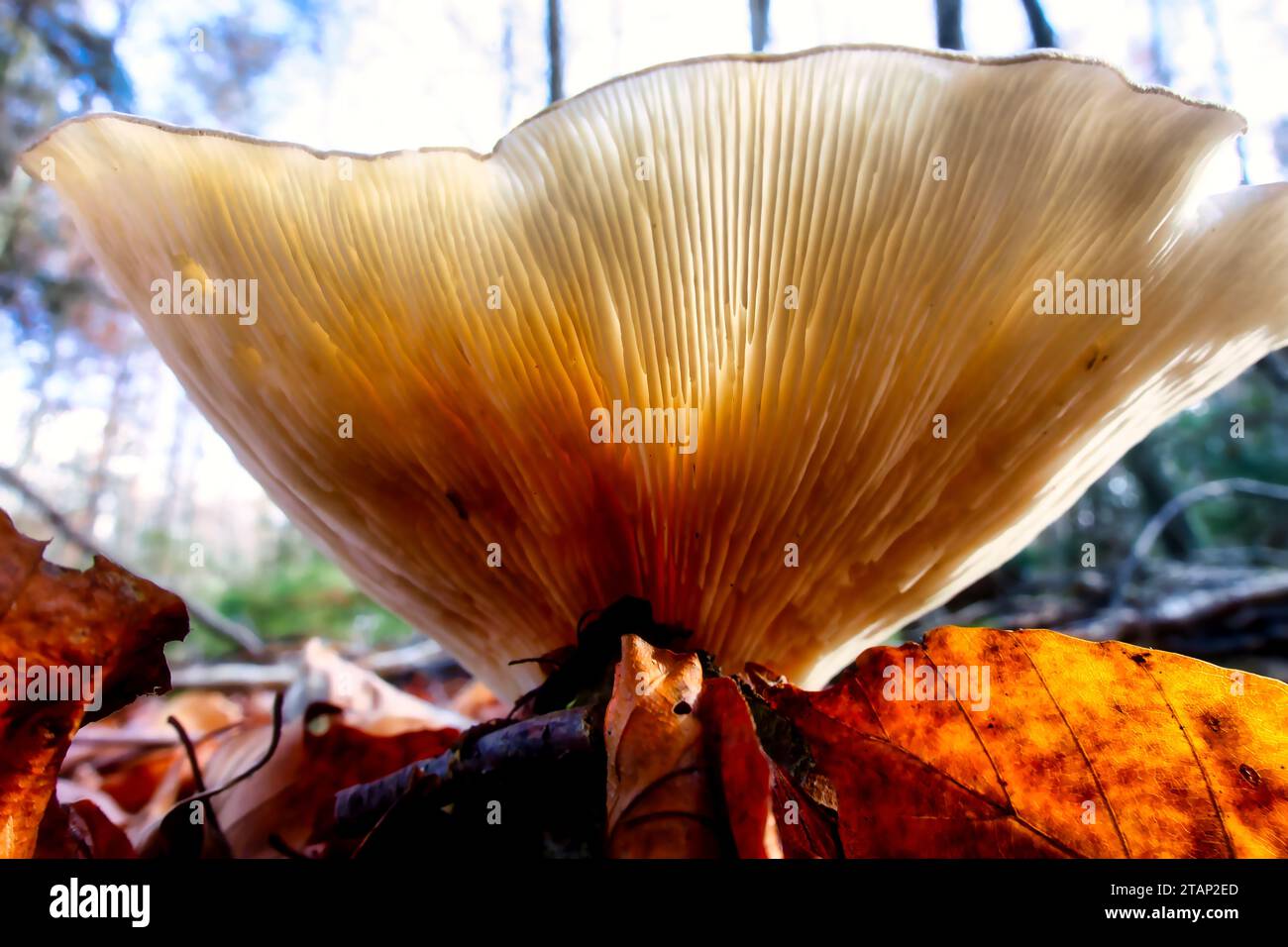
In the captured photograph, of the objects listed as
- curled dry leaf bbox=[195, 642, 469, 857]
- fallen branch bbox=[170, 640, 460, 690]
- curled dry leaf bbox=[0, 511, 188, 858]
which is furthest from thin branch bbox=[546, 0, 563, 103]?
curled dry leaf bbox=[0, 511, 188, 858]

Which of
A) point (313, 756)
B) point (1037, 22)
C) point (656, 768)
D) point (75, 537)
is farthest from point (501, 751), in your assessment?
point (1037, 22)

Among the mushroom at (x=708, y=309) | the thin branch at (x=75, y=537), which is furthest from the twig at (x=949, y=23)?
the thin branch at (x=75, y=537)

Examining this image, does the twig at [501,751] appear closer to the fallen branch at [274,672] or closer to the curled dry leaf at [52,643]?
the curled dry leaf at [52,643]

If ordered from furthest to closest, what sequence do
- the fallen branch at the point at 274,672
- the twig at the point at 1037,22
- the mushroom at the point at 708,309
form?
the twig at the point at 1037,22 < the fallen branch at the point at 274,672 < the mushroom at the point at 708,309

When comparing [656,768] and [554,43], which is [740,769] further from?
[554,43]

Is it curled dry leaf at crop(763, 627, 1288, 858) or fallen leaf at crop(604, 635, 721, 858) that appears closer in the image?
fallen leaf at crop(604, 635, 721, 858)

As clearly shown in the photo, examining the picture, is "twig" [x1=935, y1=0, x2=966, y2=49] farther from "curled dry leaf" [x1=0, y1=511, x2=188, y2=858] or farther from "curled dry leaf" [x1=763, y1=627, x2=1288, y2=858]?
"curled dry leaf" [x1=0, y1=511, x2=188, y2=858]
